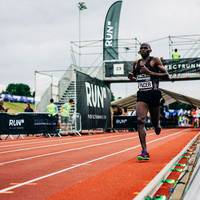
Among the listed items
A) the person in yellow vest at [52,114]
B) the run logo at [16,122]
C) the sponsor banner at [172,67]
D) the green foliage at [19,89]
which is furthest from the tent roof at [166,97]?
the green foliage at [19,89]

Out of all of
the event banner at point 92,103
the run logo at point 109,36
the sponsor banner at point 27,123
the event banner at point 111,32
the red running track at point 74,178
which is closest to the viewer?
the red running track at point 74,178

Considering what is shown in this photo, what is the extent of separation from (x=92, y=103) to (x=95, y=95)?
128 centimetres

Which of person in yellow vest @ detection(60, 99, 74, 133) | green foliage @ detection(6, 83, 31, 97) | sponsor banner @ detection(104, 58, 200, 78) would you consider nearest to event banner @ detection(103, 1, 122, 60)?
sponsor banner @ detection(104, 58, 200, 78)

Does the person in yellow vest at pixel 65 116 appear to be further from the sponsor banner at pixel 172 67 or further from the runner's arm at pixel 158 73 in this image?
the runner's arm at pixel 158 73

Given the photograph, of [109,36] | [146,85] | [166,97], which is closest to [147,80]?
[146,85]

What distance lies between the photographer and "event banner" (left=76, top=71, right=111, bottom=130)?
26.0 meters

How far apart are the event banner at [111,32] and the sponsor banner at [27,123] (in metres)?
13.8

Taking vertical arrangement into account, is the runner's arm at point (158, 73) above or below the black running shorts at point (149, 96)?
above

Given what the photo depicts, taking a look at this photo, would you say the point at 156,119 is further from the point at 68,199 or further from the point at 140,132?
the point at 68,199

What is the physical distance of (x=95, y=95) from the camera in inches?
1139

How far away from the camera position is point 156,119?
8.74 metres

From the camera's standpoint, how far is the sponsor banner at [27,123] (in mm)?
20602

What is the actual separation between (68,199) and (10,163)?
4.19 metres

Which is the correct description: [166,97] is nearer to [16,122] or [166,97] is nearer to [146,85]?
[16,122]
